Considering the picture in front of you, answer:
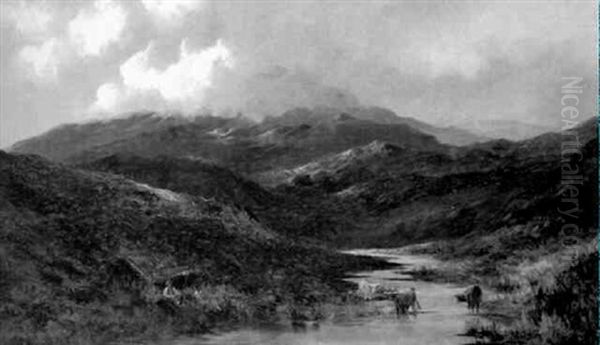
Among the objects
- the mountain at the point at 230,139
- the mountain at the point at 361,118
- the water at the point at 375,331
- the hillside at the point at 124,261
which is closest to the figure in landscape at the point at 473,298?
the water at the point at 375,331

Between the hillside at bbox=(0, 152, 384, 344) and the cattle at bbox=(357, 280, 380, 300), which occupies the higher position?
the hillside at bbox=(0, 152, 384, 344)

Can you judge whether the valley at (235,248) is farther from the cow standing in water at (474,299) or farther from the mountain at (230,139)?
the mountain at (230,139)

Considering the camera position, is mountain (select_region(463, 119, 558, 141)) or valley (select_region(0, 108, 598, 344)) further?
mountain (select_region(463, 119, 558, 141))

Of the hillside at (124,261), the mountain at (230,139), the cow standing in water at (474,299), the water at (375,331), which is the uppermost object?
the mountain at (230,139)

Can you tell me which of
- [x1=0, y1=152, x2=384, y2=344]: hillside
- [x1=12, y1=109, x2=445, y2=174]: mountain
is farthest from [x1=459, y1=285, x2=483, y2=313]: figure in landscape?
[x1=12, y1=109, x2=445, y2=174]: mountain

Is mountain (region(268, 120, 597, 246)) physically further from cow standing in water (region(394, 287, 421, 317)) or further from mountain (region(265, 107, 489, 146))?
mountain (region(265, 107, 489, 146))

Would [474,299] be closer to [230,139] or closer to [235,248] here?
[235,248]

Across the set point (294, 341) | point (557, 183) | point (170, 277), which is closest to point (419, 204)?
point (557, 183)

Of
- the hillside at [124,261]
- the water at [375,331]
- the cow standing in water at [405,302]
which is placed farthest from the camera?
the cow standing in water at [405,302]

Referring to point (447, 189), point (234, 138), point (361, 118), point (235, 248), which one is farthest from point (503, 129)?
point (235, 248)
